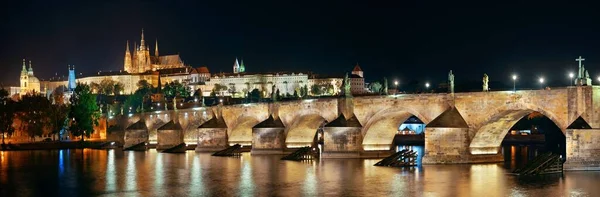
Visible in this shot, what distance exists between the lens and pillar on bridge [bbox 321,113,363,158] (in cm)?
5669

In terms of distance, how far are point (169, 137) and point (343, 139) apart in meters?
31.8

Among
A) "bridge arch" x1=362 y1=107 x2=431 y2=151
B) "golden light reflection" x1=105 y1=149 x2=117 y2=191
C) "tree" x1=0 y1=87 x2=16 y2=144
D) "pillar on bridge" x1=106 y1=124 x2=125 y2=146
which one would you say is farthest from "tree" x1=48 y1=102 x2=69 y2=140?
"bridge arch" x1=362 y1=107 x2=431 y2=151

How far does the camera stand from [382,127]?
57.5m

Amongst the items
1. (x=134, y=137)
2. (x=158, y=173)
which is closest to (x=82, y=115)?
(x=134, y=137)

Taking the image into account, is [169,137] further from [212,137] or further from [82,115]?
[82,115]

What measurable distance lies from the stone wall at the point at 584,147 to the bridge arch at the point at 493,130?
5439 millimetres

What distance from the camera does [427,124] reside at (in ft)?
162

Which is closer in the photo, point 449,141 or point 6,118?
point 449,141

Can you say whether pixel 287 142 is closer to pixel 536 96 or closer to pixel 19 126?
pixel 536 96

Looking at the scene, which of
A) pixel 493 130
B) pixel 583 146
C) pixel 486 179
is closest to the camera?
pixel 486 179

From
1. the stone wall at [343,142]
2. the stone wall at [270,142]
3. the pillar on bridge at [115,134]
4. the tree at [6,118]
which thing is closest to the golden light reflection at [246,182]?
the stone wall at [343,142]

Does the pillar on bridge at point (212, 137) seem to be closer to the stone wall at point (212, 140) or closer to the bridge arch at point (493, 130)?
the stone wall at point (212, 140)

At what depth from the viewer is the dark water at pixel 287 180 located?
35875 mm

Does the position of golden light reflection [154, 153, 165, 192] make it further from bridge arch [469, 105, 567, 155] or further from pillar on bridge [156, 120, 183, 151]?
pillar on bridge [156, 120, 183, 151]
